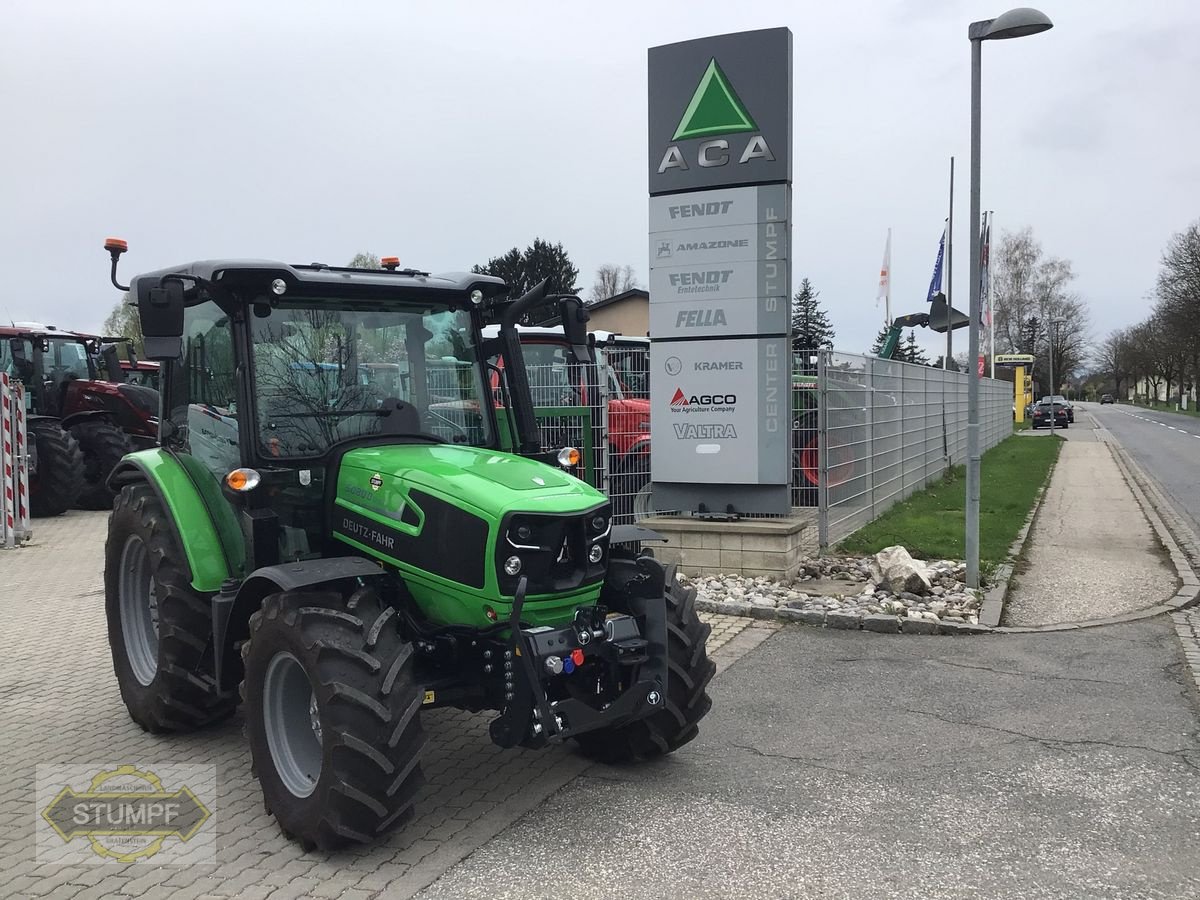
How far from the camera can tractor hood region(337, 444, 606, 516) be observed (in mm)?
Result: 4105

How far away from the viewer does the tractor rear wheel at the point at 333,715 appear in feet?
12.4

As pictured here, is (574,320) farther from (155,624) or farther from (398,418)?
(155,624)

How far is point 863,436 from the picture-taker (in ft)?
39.9

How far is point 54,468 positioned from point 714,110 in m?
11.1

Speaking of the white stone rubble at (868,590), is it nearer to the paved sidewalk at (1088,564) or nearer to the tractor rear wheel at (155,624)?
the paved sidewalk at (1088,564)

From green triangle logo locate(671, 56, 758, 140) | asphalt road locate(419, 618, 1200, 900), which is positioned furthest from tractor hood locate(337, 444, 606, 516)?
green triangle logo locate(671, 56, 758, 140)

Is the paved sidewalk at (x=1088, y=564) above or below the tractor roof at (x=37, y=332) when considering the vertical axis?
below

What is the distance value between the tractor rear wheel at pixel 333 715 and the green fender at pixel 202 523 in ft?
2.59

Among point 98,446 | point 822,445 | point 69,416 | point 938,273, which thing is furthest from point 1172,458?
point 69,416

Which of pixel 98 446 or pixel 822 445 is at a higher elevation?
pixel 822 445

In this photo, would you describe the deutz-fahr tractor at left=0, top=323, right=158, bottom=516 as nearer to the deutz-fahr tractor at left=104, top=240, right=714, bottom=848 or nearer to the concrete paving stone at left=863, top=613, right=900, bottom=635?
the deutz-fahr tractor at left=104, top=240, right=714, bottom=848

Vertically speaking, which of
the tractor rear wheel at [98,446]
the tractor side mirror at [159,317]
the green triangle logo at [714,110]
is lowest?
the tractor rear wheel at [98,446]

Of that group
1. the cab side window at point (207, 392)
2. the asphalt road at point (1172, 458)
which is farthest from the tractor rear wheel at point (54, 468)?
the asphalt road at point (1172, 458)

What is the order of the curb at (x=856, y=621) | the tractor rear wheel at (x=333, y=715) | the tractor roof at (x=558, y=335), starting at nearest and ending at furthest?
1. the tractor rear wheel at (x=333, y=715)
2. the curb at (x=856, y=621)
3. the tractor roof at (x=558, y=335)
